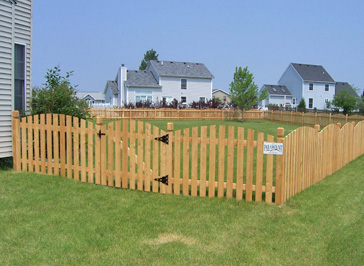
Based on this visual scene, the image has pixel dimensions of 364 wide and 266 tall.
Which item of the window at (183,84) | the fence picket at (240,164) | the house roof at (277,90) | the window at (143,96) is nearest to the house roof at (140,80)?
the window at (143,96)

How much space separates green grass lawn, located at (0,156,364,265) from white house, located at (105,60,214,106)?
39.6 meters

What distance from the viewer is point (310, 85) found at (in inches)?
2153

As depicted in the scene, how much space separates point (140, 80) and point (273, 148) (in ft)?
138

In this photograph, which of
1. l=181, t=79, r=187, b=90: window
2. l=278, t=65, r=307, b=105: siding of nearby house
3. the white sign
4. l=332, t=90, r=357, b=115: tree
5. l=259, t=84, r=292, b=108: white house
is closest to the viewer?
the white sign

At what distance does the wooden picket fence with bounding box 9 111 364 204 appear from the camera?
6.32m

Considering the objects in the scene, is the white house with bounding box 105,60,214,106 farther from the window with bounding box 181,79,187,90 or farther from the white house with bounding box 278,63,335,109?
the white house with bounding box 278,63,335,109

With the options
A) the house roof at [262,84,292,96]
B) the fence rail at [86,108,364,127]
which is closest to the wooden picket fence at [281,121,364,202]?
the fence rail at [86,108,364,127]

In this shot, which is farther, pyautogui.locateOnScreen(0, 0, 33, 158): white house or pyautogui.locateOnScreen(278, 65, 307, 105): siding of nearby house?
pyautogui.locateOnScreen(278, 65, 307, 105): siding of nearby house

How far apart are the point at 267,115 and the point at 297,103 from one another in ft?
64.8

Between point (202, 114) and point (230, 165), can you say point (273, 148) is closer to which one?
point (230, 165)

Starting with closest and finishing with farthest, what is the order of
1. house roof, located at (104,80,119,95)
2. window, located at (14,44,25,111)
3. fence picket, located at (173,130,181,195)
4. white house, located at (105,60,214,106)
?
fence picket, located at (173,130,181,195) → window, located at (14,44,25,111) → white house, located at (105,60,214,106) → house roof, located at (104,80,119,95)

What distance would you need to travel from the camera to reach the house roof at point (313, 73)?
180 feet

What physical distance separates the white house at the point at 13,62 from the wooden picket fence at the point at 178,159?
1.05 ft

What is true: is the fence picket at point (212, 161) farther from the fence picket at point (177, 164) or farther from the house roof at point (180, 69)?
the house roof at point (180, 69)
